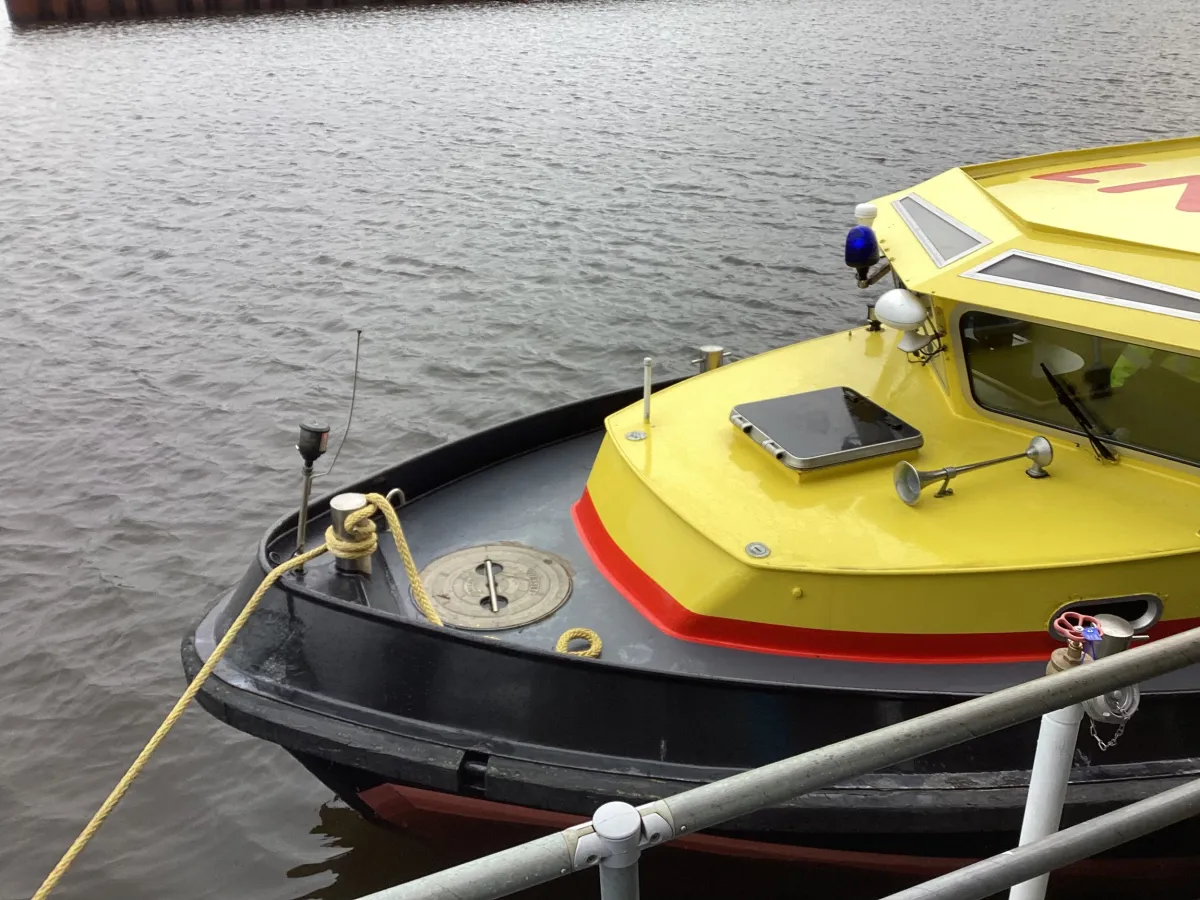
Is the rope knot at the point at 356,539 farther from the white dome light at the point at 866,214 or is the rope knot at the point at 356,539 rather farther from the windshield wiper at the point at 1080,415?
the windshield wiper at the point at 1080,415

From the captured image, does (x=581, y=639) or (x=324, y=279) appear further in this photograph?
(x=324, y=279)

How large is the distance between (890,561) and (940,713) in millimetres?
2529

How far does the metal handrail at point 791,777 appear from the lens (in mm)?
1430

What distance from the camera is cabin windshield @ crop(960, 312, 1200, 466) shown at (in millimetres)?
4180

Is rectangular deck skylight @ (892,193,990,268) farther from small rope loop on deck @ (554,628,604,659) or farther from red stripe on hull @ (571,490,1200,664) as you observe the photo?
small rope loop on deck @ (554,628,604,659)

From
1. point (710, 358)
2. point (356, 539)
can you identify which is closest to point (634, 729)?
point (356, 539)

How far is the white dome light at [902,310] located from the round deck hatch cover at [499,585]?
195 centimetres

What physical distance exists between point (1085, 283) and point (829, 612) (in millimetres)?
1720

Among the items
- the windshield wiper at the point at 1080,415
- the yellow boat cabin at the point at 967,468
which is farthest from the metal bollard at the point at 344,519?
the windshield wiper at the point at 1080,415

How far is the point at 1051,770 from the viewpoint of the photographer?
2.17m

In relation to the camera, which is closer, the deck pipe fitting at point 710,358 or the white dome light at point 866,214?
the white dome light at point 866,214

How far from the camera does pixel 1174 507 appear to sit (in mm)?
4156

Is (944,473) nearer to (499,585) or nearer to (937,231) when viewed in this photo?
(937,231)

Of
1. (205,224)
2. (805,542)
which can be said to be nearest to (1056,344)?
(805,542)
